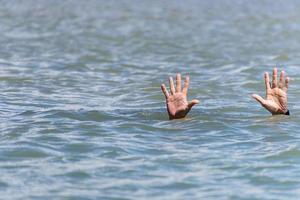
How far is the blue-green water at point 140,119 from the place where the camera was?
6738 mm

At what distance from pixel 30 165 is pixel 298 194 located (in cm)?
227

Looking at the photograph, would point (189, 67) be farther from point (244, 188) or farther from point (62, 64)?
point (244, 188)

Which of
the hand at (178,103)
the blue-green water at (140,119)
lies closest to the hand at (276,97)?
the blue-green water at (140,119)

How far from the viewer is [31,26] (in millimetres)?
22906

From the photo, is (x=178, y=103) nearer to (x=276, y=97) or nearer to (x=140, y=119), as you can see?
(x=140, y=119)

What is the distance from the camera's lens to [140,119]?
936 centimetres

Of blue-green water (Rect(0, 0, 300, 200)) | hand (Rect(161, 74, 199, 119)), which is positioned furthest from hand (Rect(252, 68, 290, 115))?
hand (Rect(161, 74, 199, 119))

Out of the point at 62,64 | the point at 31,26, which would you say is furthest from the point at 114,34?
the point at 62,64

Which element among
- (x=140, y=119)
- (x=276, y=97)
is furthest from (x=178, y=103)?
(x=276, y=97)

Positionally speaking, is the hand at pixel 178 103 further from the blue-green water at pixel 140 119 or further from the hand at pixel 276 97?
the hand at pixel 276 97

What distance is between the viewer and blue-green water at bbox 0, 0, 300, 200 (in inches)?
265

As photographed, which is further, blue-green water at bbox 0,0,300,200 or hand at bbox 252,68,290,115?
hand at bbox 252,68,290,115

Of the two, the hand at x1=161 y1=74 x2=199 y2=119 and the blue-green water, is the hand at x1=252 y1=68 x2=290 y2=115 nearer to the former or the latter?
the blue-green water

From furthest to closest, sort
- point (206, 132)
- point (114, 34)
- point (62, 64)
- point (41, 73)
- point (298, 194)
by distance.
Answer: point (114, 34), point (62, 64), point (41, 73), point (206, 132), point (298, 194)
